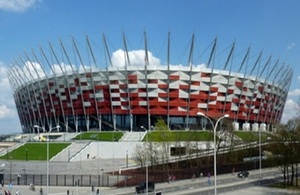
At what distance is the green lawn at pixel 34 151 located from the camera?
74900mm

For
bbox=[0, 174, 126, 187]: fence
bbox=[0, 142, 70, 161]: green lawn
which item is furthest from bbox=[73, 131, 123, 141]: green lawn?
bbox=[0, 174, 126, 187]: fence

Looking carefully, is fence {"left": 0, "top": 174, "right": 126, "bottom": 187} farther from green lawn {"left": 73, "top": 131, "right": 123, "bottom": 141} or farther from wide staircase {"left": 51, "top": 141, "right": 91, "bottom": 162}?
green lawn {"left": 73, "top": 131, "right": 123, "bottom": 141}

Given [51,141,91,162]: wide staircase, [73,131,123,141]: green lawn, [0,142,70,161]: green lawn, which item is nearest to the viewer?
[51,141,91,162]: wide staircase

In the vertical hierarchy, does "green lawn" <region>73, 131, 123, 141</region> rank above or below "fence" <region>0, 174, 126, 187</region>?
above

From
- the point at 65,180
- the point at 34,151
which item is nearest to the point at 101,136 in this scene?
the point at 34,151

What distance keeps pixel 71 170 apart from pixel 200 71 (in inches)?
1865

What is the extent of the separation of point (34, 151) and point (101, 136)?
18447 millimetres

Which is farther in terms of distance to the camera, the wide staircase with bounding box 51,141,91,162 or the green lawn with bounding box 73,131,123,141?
the green lawn with bounding box 73,131,123,141

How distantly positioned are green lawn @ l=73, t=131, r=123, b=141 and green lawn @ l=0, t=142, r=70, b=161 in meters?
10.2

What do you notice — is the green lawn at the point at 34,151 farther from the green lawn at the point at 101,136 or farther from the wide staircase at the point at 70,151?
the green lawn at the point at 101,136

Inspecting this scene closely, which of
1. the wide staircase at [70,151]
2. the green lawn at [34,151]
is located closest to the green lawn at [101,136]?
the wide staircase at [70,151]

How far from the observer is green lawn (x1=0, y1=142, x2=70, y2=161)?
74.9m

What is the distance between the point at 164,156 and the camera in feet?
214

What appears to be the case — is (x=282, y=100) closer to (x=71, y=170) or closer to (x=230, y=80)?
(x=230, y=80)
